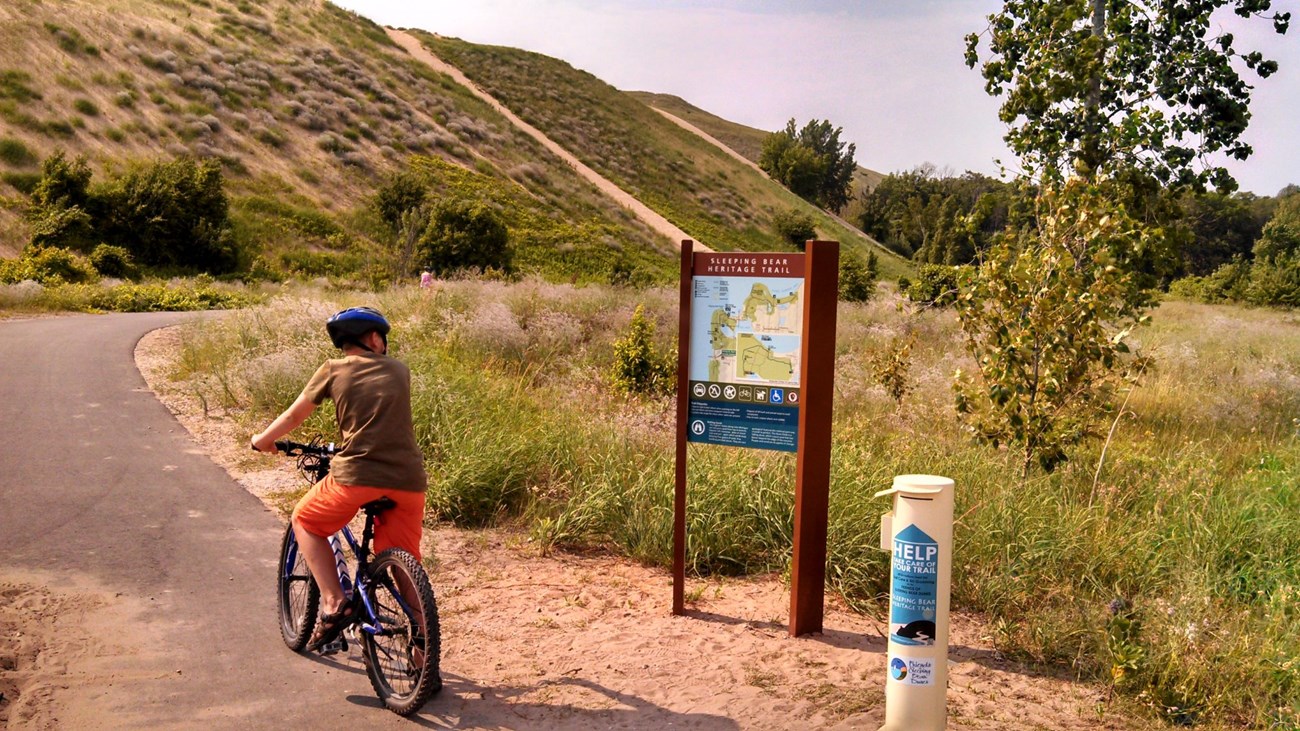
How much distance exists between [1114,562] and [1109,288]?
2357mm

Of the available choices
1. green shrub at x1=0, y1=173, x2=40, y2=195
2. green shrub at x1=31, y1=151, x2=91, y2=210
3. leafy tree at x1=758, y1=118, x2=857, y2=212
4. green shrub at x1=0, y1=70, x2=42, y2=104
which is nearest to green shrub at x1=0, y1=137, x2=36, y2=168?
green shrub at x1=0, y1=173, x2=40, y2=195

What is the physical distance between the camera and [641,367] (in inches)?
517

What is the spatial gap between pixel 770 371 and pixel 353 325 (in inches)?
90.1

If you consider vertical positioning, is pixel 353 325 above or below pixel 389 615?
above

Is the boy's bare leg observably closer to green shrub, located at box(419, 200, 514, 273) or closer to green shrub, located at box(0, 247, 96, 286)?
green shrub, located at box(0, 247, 96, 286)

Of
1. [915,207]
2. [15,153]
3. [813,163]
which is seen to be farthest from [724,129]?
[15,153]

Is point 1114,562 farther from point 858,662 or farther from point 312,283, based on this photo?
point 312,283

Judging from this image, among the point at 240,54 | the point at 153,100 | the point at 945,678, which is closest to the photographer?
the point at 945,678

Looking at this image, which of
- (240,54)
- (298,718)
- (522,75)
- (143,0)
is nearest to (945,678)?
(298,718)

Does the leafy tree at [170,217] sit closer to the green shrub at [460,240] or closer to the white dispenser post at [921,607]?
the green shrub at [460,240]

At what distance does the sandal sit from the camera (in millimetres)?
4746

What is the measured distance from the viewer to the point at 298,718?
453cm

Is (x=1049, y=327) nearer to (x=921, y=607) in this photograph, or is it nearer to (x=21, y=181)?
(x=921, y=607)

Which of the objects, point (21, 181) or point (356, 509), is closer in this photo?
point (356, 509)
